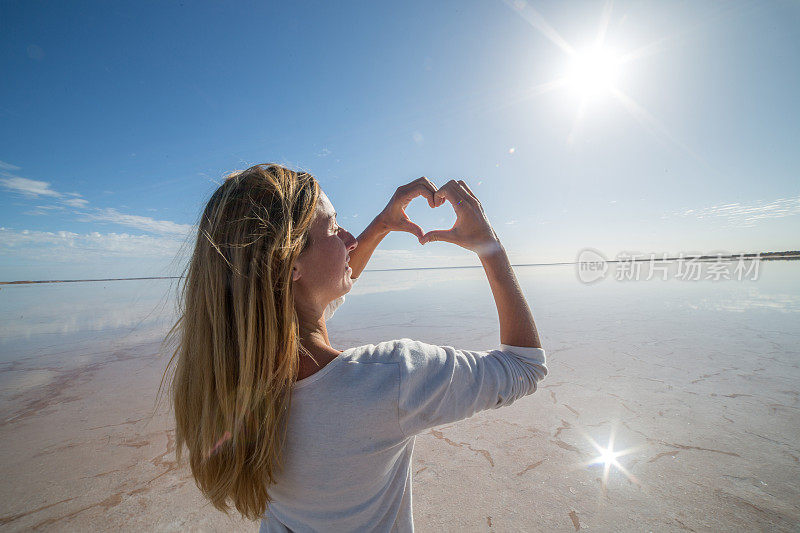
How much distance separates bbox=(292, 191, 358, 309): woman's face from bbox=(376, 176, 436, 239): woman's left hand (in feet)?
1.62

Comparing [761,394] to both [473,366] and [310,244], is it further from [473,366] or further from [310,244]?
[310,244]

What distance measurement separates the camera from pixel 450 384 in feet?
2.55

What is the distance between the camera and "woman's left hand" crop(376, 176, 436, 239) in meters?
1.38

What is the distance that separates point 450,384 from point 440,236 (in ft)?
1.99

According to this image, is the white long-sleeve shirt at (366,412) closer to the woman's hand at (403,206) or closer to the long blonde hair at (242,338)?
the long blonde hair at (242,338)

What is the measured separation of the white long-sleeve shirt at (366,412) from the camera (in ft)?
2.43

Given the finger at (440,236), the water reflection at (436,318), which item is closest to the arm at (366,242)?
the finger at (440,236)

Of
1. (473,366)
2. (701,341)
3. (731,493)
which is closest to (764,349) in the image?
(701,341)

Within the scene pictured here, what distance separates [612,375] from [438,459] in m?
2.23

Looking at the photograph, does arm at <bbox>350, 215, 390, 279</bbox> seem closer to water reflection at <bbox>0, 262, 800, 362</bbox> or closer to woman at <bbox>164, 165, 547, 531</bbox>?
woman at <bbox>164, 165, 547, 531</bbox>

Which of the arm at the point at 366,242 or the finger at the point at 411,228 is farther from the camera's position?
the arm at the point at 366,242

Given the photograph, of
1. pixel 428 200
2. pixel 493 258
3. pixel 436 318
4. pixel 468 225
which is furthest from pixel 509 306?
pixel 436 318

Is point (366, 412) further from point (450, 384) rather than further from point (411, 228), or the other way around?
point (411, 228)

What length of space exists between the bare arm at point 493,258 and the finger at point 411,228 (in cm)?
23
